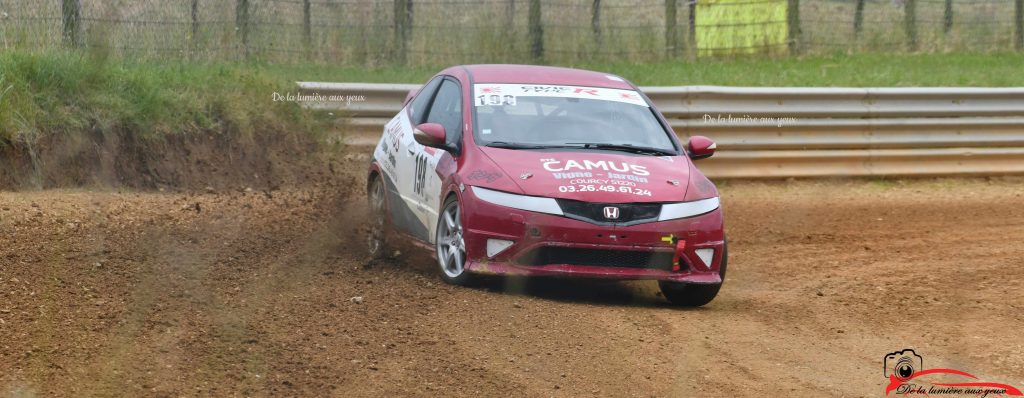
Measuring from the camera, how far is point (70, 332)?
630 centimetres

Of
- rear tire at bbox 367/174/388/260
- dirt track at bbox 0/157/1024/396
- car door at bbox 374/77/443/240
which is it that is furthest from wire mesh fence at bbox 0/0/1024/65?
car door at bbox 374/77/443/240

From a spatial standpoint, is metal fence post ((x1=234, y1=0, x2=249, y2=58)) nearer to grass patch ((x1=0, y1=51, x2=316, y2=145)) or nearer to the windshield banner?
grass patch ((x1=0, y1=51, x2=316, y2=145))

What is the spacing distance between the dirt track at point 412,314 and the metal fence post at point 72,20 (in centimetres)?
353

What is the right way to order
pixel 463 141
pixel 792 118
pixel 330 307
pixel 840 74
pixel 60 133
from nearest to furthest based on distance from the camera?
pixel 330 307 → pixel 463 141 → pixel 60 133 → pixel 792 118 → pixel 840 74

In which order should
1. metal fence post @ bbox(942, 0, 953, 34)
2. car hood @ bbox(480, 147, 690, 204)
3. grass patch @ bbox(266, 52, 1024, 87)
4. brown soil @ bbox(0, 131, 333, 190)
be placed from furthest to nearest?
1. metal fence post @ bbox(942, 0, 953, 34)
2. grass patch @ bbox(266, 52, 1024, 87)
3. brown soil @ bbox(0, 131, 333, 190)
4. car hood @ bbox(480, 147, 690, 204)

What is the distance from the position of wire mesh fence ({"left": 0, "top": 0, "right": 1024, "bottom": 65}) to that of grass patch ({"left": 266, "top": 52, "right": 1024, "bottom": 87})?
0.51 metres

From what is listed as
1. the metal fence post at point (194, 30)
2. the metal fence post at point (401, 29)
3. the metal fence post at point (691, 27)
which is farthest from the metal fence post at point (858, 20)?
the metal fence post at point (194, 30)

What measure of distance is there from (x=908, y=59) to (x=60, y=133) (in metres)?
13.4

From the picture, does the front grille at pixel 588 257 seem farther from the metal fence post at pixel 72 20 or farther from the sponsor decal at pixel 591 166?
the metal fence post at pixel 72 20

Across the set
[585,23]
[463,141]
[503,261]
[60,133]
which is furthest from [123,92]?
[585,23]

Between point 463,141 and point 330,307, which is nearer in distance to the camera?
point 330,307

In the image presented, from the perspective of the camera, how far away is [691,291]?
8.34 metres

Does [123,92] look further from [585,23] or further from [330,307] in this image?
[585,23]

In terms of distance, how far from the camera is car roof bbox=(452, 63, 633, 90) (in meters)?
9.49
